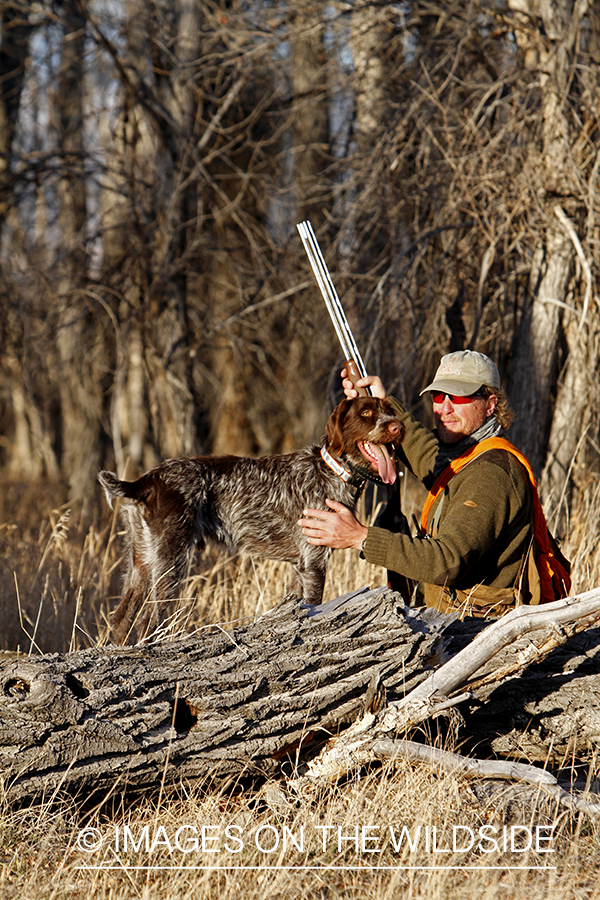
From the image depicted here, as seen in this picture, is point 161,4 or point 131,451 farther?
point 131,451

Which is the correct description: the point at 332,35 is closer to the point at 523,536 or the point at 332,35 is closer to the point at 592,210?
the point at 592,210

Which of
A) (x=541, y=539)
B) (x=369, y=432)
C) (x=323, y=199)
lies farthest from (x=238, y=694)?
(x=323, y=199)

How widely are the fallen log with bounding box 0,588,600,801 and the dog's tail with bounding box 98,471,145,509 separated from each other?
5.32 feet

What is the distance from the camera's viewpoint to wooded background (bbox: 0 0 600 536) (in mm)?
6355

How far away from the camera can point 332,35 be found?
786cm

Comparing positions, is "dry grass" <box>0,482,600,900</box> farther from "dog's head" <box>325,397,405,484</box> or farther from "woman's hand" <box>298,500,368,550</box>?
"dog's head" <box>325,397,405,484</box>

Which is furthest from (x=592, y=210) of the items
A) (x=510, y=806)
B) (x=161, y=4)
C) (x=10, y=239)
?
(x=10, y=239)

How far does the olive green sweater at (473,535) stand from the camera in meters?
3.51

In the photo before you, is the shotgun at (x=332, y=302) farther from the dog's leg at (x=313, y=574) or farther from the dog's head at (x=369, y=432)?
the dog's leg at (x=313, y=574)

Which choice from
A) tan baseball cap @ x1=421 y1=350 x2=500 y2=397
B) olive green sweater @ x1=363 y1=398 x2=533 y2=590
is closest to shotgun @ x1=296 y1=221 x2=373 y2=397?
tan baseball cap @ x1=421 y1=350 x2=500 y2=397

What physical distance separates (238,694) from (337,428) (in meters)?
2.13

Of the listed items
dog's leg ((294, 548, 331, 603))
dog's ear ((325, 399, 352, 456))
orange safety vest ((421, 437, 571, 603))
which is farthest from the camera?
dog's leg ((294, 548, 331, 603))

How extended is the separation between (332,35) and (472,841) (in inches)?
280

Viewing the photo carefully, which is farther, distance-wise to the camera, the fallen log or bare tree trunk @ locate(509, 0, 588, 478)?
bare tree trunk @ locate(509, 0, 588, 478)
